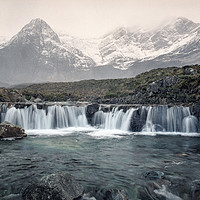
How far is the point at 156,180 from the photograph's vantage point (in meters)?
12.4

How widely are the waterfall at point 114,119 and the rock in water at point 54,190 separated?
2484 centimetres

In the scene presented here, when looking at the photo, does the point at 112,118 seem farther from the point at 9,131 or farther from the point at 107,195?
the point at 107,195

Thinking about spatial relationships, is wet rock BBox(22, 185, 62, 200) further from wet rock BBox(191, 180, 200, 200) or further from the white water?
the white water

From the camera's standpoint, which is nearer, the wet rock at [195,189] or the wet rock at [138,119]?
the wet rock at [195,189]

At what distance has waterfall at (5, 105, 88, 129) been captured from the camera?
36.0m

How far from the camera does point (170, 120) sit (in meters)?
32.8

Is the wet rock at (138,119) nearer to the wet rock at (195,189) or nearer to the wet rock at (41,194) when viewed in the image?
the wet rock at (195,189)

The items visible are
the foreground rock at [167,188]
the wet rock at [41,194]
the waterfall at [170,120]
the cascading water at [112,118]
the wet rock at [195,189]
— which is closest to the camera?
the wet rock at [41,194]

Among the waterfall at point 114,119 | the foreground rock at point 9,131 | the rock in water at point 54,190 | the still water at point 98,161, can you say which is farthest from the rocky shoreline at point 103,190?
the waterfall at point 114,119

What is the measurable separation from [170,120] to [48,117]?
67.7 feet

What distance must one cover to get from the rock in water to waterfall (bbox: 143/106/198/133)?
24.6m

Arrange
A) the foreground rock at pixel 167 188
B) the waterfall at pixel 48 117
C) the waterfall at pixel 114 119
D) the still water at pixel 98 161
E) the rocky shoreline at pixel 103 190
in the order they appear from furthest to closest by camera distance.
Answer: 1. the waterfall at pixel 48 117
2. the waterfall at pixel 114 119
3. the still water at pixel 98 161
4. the foreground rock at pixel 167 188
5. the rocky shoreline at pixel 103 190

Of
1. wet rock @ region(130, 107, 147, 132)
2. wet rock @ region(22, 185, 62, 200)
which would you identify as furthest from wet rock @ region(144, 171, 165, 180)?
wet rock @ region(130, 107, 147, 132)

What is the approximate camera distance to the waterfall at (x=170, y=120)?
103ft
